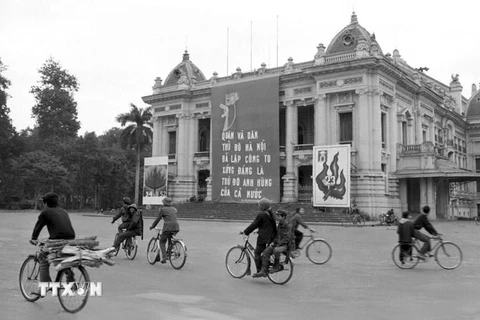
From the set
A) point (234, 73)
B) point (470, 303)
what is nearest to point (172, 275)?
point (470, 303)

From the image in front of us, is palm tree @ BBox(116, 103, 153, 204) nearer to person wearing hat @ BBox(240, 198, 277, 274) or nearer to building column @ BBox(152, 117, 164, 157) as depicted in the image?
building column @ BBox(152, 117, 164, 157)

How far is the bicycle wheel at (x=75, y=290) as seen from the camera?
7.13 meters

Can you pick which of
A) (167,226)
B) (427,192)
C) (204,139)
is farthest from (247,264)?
(204,139)

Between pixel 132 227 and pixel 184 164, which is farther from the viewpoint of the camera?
pixel 184 164

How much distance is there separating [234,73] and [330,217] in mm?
19206

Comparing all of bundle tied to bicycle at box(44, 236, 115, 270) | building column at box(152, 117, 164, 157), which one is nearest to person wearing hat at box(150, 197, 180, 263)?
bundle tied to bicycle at box(44, 236, 115, 270)

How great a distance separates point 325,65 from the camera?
134 ft

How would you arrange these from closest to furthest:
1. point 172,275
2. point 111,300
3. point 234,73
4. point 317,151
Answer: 1. point 111,300
2. point 172,275
3. point 317,151
4. point 234,73

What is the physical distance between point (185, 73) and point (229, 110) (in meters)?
10.00

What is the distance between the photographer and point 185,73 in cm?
→ 5450

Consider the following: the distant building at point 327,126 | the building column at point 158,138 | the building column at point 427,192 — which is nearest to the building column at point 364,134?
the distant building at point 327,126

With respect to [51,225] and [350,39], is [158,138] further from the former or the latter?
[51,225]

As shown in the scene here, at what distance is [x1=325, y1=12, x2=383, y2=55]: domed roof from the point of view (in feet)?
136

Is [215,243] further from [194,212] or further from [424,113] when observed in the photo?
[424,113]
